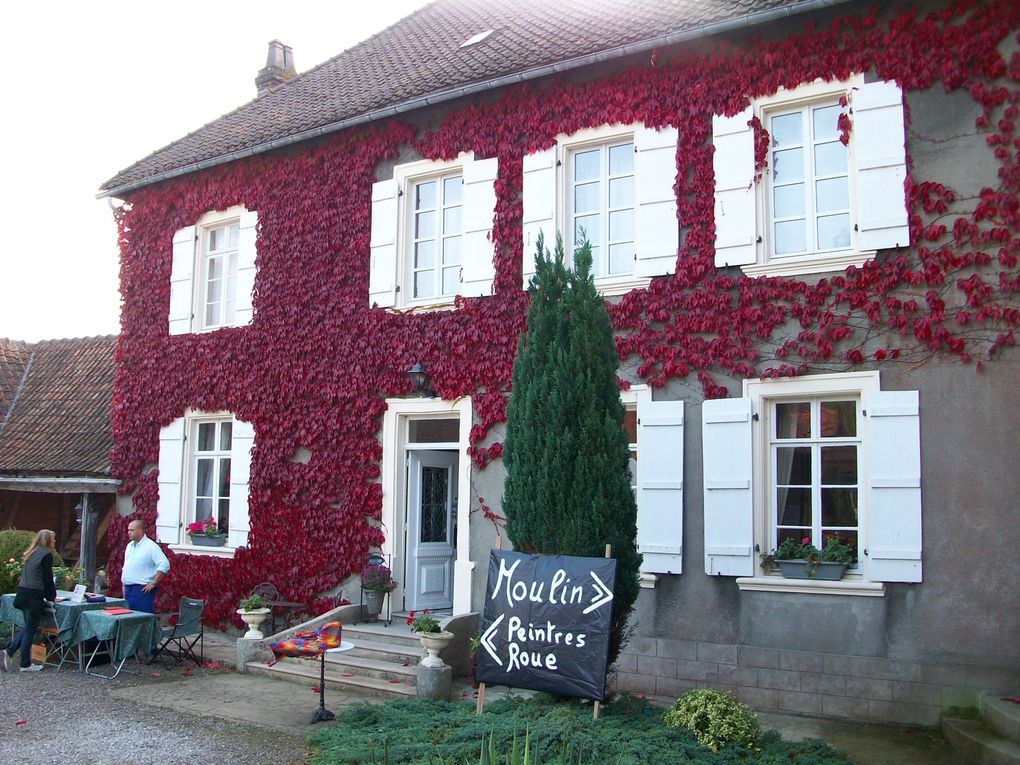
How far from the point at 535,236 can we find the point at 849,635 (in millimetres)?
4949

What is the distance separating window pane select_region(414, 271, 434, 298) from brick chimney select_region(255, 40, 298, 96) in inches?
265

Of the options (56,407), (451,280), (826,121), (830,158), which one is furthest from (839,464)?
(56,407)

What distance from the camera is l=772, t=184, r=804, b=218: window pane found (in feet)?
30.0

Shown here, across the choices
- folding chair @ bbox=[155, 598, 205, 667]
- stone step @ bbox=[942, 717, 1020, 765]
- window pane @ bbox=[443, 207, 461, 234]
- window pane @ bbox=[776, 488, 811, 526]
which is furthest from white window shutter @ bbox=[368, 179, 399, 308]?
stone step @ bbox=[942, 717, 1020, 765]

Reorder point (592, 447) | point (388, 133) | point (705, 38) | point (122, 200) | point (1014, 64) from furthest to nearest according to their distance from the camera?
point (122, 200) → point (388, 133) → point (705, 38) → point (1014, 64) → point (592, 447)

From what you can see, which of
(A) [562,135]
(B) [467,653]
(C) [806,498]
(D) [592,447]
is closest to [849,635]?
(C) [806,498]

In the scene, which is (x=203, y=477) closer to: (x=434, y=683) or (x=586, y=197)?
(x=434, y=683)

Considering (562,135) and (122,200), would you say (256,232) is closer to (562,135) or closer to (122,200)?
(122,200)

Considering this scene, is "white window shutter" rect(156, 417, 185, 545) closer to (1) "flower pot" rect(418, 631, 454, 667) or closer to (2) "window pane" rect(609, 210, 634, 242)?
(1) "flower pot" rect(418, 631, 454, 667)

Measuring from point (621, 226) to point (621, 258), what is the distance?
34 centimetres

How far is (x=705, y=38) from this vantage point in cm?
949

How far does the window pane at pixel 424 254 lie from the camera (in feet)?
37.5

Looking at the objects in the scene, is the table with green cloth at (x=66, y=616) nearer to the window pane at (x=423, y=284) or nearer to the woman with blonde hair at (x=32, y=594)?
the woman with blonde hair at (x=32, y=594)

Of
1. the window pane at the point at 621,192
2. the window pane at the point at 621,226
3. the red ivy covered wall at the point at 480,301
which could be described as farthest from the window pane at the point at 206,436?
the window pane at the point at 621,192
